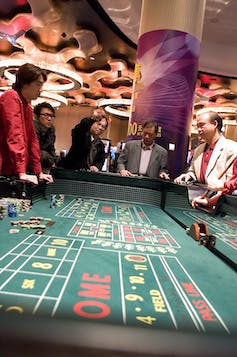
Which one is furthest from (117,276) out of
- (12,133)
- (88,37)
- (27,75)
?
(88,37)

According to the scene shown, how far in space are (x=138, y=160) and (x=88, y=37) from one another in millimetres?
4952

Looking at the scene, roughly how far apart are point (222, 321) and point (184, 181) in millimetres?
2282

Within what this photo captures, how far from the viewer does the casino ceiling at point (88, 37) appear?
6.22m

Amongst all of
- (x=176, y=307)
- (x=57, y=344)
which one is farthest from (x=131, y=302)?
(x=57, y=344)

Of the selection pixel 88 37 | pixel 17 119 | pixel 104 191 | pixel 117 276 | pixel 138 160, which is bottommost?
pixel 117 276

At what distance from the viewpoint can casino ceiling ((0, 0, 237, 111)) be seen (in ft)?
20.4

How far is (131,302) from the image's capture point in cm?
87

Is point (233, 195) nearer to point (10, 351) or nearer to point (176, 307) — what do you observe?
point (176, 307)

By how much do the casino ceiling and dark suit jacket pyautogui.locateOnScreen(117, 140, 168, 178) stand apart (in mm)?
3622

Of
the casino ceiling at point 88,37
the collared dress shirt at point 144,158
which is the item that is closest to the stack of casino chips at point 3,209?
the collared dress shirt at point 144,158

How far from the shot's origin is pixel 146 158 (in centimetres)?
379

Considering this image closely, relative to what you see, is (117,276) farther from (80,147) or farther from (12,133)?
(80,147)

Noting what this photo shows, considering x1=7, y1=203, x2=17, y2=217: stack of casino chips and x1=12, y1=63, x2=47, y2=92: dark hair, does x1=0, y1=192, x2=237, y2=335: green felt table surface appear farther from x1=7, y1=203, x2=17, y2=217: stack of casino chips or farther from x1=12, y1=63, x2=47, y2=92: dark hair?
x1=12, y1=63, x2=47, y2=92: dark hair

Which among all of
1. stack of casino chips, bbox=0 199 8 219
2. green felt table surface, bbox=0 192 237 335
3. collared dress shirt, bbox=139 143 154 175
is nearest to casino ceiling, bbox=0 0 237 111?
collared dress shirt, bbox=139 143 154 175
